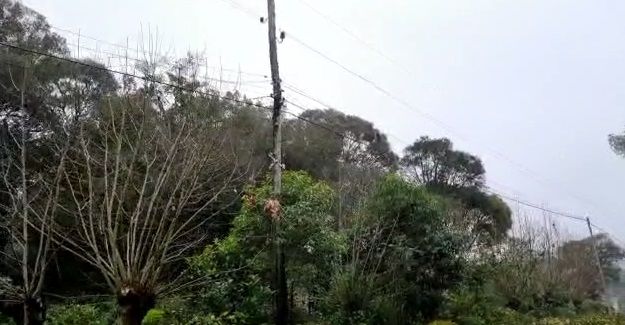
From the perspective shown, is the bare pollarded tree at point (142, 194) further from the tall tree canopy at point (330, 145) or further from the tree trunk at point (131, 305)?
the tall tree canopy at point (330, 145)

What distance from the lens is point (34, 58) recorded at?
48.0 feet

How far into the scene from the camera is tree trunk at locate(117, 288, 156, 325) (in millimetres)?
7297

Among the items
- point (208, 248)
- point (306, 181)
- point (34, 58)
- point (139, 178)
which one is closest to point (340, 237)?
point (306, 181)

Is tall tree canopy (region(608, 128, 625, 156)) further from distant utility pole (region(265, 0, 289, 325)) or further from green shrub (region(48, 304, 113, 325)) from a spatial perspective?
green shrub (region(48, 304, 113, 325))

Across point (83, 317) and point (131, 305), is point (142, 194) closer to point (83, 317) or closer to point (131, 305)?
point (131, 305)

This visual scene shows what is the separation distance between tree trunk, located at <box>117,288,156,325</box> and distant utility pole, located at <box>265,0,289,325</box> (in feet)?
11.5

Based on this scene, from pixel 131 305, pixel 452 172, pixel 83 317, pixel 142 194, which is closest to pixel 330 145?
pixel 452 172

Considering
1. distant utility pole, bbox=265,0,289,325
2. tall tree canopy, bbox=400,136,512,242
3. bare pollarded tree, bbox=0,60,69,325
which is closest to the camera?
bare pollarded tree, bbox=0,60,69,325

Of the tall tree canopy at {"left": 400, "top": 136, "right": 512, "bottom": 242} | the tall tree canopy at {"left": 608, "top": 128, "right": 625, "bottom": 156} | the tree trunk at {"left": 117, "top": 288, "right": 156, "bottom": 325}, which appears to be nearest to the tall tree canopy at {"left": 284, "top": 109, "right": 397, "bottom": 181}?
the tall tree canopy at {"left": 400, "top": 136, "right": 512, "bottom": 242}

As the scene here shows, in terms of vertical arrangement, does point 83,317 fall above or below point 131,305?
below

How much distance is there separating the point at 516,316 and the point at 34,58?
596 inches

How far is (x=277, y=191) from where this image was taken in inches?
448

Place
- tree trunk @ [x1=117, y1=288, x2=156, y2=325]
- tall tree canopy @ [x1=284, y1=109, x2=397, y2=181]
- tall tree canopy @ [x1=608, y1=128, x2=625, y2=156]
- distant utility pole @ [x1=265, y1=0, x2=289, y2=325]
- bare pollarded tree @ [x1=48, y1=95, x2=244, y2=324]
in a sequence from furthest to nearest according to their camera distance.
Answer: tall tree canopy @ [x1=284, y1=109, x2=397, y2=181], tall tree canopy @ [x1=608, y1=128, x2=625, y2=156], distant utility pole @ [x1=265, y1=0, x2=289, y2=325], bare pollarded tree @ [x1=48, y1=95, x2=244, y2=324], tree trunk @ [x1=117, y1=288, x2=156, y2=325]

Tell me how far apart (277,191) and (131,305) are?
4539mm
